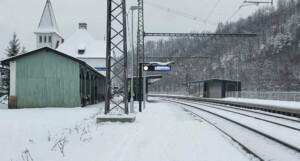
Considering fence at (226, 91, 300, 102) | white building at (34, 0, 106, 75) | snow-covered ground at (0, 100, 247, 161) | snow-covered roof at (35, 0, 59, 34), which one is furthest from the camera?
snow-covered roof at (35, 0, 59, 34)

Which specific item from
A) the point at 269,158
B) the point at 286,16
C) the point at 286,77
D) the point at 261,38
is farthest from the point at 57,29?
the point at 286,16

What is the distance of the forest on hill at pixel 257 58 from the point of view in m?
86.8

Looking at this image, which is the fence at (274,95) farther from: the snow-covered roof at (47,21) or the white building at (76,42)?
the snow-covered roof at (47,21)

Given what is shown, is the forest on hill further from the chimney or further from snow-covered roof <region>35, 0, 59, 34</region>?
snow-covered roof <region>35, 0, 59, 34</region>

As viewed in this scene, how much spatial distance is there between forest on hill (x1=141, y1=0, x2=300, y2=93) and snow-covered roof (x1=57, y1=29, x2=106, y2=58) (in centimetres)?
2502

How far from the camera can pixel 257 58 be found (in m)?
102

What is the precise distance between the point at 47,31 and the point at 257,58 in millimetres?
71976

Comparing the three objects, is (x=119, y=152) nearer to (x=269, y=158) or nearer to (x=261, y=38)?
(x=269, y=158)

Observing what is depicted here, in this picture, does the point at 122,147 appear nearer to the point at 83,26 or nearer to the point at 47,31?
the point at 83,26

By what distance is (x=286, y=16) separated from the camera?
11544 centimetres

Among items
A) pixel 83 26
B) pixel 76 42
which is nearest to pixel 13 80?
pixel 76 42

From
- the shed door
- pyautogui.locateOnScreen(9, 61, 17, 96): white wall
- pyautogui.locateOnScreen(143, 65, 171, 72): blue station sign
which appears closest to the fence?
the shed door

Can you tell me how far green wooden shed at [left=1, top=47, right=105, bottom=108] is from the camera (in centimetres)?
2280

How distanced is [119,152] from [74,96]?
56.9 feet
